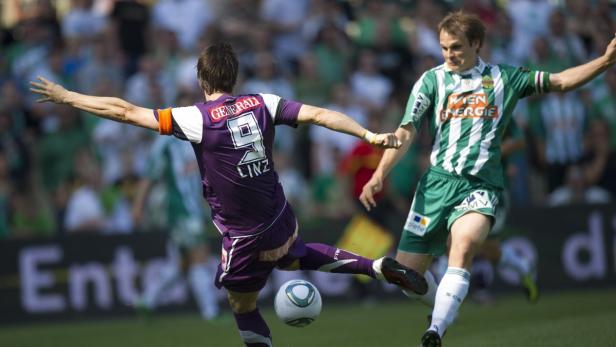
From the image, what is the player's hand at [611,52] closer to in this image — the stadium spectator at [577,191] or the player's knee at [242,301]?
the player's knee at [242,301]

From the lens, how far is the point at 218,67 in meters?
7.43

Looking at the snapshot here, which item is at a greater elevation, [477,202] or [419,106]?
[419,106]

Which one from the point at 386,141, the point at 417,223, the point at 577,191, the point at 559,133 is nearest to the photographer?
the point at 386,141

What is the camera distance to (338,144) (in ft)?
53.0

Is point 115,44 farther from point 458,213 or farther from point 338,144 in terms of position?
point 458,213

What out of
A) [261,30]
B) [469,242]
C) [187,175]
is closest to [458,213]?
[469,242]

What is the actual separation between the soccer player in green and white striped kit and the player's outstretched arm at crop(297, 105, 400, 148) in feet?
3.13

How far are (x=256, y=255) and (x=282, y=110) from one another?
1.07 m

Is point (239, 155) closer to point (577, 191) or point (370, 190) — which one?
point (370, 190)

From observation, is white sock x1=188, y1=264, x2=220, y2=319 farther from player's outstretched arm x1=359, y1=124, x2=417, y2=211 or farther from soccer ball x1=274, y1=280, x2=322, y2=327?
soccer ball x1=274, y1=280, x2=322, y2=327

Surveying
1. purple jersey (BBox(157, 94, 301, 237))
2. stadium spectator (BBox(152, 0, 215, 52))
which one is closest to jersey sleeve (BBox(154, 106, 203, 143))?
purple jersey (BBox(157, 94, 301, 237))

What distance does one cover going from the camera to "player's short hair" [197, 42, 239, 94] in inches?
292

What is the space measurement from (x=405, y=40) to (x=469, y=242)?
988cm

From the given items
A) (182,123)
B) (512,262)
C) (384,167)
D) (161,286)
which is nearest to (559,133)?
(512,262)
